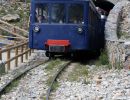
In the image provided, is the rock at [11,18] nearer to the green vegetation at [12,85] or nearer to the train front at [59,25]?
the train front at [59,25]

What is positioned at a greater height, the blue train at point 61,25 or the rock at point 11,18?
the blue train at point 61,25

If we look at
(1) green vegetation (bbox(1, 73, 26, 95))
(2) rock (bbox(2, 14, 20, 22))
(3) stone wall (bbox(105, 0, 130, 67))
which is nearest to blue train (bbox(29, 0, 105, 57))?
(3) stone wall (bbox(105, 0, 130, 67))

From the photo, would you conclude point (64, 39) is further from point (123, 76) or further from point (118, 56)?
point (123, 76)

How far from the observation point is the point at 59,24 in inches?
836

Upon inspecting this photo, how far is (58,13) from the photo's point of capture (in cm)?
2117

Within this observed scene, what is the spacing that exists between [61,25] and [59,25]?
0.08 meters

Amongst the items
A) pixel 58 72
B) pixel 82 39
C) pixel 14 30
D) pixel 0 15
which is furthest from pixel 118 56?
pixel 0 15

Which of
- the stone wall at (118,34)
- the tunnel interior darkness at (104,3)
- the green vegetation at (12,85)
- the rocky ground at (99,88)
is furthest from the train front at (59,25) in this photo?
the tunnel interior darkness at (104,3)

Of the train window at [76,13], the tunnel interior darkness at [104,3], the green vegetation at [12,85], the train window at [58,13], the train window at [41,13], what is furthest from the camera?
the tunnel interior darkness at [104,3]

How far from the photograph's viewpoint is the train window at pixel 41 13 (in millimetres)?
21234

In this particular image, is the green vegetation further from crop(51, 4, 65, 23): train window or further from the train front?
crop(51, 4, 65, 23): train window

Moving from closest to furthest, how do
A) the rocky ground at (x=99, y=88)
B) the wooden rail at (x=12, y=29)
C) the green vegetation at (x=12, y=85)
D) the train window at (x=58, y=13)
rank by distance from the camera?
1. the rocky ground at (x=99, y=88)
2. the green vegetation at (x=12, y=85)
3. the train window at (x=58, y=13)
4. the wooden rail at (x=12, y=29)

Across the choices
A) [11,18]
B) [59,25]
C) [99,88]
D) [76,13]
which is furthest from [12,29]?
[99,88]

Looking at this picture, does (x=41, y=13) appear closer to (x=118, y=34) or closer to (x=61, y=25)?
(x=61, y=25)
